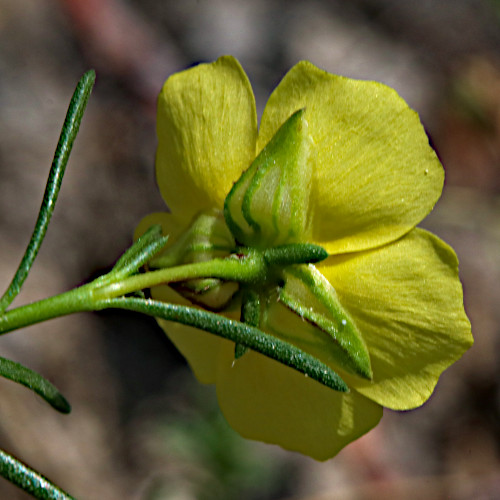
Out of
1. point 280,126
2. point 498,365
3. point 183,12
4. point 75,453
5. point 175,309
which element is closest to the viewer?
point 175,309

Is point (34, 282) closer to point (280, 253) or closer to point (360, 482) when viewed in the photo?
point (360, 482)

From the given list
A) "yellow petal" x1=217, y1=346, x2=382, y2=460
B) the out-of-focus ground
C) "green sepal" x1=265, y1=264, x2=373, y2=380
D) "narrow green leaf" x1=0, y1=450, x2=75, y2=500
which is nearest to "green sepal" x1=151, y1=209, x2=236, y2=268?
"green sepal" x1=265, y1=264, x2=373, y2=380

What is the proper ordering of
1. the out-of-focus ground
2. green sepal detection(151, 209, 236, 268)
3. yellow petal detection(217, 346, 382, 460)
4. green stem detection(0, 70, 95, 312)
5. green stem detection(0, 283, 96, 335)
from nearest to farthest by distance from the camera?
green stem detection(0, 283, 96, 335)
green stem detection(0, 70, 95, 312)
green sepal detection(151, 209, 236, 268)
yellow petal detection(217, 346, 382, 460)
the out-of-focus ground

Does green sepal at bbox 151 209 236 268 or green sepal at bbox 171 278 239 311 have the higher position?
green sepal at bbox 151 209 236 268

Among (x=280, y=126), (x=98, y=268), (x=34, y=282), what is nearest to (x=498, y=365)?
(x=98, y=268)

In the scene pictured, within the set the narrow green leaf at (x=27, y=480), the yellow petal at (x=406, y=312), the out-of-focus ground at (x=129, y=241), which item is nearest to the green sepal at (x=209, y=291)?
the yellow petal at (x=406, y=312)

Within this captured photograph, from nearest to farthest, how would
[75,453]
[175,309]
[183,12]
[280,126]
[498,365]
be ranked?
[175,309], [280,126], [75,453], [498,365], [183,12]

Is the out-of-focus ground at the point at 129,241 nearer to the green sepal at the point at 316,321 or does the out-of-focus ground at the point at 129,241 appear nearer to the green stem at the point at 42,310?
the green sepal at the point at 316,321

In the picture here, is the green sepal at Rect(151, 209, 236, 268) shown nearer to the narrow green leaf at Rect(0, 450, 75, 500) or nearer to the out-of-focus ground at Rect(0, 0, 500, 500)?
the narrow green leaf at Rect(0, 450, 75, 500)

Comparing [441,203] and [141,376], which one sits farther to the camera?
[441,203]
